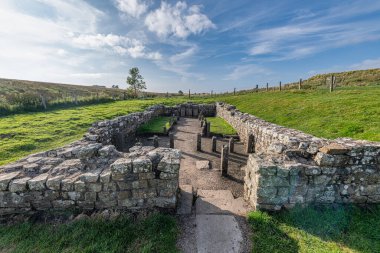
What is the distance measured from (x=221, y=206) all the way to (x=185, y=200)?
1.07m

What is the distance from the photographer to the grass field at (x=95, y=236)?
4113 millimetres

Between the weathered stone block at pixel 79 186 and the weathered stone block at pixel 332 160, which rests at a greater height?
the weathered stone block at pixel 332 160

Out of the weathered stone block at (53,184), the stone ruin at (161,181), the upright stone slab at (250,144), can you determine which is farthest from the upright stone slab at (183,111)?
the weathered stone block at (53,184)

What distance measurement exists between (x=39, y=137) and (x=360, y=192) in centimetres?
1449

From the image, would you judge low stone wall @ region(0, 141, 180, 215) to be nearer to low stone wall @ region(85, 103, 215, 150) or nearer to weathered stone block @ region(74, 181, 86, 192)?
weathered stone block @ region(74, 181, 86, 192)

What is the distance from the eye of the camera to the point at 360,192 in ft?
17.3

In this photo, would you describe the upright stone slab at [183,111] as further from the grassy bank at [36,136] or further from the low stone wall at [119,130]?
the grassy bank at [36,136]

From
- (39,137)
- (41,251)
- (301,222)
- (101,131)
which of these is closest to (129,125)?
(101,131)

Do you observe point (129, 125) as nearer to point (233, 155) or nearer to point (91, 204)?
point (233, 155)

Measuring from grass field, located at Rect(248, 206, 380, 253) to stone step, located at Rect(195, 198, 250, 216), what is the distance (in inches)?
19.0

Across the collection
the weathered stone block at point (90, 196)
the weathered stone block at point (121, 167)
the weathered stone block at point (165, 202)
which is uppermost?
the weathered stone block at point (121, 167)

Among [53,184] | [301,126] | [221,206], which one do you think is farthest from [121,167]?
[301,126]

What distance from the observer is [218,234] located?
4672 mm

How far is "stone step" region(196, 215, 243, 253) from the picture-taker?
4.29 meters
